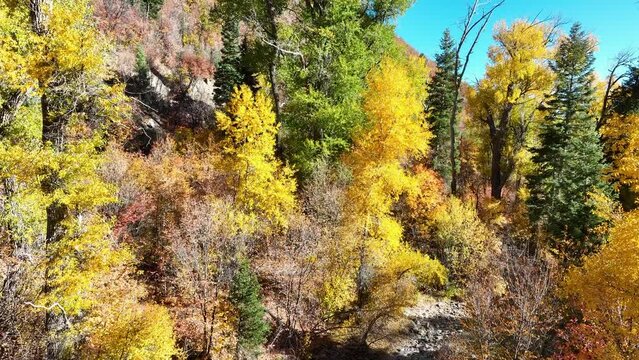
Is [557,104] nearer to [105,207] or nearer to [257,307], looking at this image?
[257,307]

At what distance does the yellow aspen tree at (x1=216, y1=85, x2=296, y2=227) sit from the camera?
17.4 m

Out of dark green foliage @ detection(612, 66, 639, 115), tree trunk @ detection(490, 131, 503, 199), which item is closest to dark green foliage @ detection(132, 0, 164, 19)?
tree trunk @ detection(490, 131, 503, 199)

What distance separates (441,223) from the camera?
2186cm

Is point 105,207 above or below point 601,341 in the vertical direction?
above

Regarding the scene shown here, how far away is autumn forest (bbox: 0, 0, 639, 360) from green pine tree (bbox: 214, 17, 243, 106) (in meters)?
3.49

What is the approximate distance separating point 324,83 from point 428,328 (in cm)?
1333

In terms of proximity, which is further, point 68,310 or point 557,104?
point 557,104

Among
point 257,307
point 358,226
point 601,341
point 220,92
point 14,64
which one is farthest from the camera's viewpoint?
point 220,92

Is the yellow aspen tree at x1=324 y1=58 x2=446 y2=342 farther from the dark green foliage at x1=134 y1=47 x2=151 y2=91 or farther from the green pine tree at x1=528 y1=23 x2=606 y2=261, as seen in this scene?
the dark green foliage at x1=134 y1=47 x2=151 y2=91

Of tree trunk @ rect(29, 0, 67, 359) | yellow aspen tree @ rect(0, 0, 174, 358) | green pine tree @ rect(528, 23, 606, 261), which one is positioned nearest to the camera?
yellow aspen tree @ rect(0, 0, 174, 358)

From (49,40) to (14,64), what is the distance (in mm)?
1006

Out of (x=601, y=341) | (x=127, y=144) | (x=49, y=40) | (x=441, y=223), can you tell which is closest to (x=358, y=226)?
(x=441, y=223)

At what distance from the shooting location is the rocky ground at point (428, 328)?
57.0 ft

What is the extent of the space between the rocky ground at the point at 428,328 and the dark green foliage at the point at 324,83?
924cm
